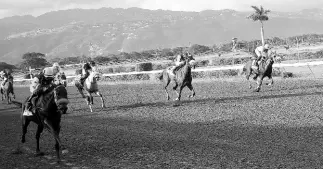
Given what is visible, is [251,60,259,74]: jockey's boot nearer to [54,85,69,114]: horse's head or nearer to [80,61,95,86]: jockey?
[80,61,95,86]: jockey

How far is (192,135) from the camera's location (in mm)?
10414

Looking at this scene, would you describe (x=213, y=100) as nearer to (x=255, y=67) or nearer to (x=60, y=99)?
(x=255, y=67)

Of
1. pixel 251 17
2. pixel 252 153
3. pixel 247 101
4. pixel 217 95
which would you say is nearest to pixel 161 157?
pixel 252 153

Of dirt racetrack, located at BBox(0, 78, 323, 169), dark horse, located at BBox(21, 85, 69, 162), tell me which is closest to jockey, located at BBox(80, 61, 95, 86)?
dirt racetrack, located at BBox(0, 78, 323, 169)

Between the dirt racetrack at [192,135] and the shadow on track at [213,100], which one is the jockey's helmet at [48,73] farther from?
the shadow on track at [213,100]

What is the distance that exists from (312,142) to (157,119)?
595cm

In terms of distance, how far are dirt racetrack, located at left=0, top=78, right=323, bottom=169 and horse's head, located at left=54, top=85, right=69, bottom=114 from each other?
122cm

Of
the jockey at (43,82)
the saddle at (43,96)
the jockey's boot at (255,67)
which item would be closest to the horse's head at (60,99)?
the saddle at (43,96)

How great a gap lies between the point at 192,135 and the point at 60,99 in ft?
12.8

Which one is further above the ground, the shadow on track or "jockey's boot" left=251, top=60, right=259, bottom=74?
"jockey's boot" left=251, top=60, right=259, bottom=74

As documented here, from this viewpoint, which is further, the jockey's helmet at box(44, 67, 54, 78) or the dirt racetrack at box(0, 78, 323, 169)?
the jockey's helmet at box(44, 67, 54, 78)

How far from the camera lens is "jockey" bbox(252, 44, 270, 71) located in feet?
64.5

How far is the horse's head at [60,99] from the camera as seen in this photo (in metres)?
7.96

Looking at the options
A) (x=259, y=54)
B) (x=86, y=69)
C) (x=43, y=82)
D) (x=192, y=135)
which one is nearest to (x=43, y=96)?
(x=43, y=82)
